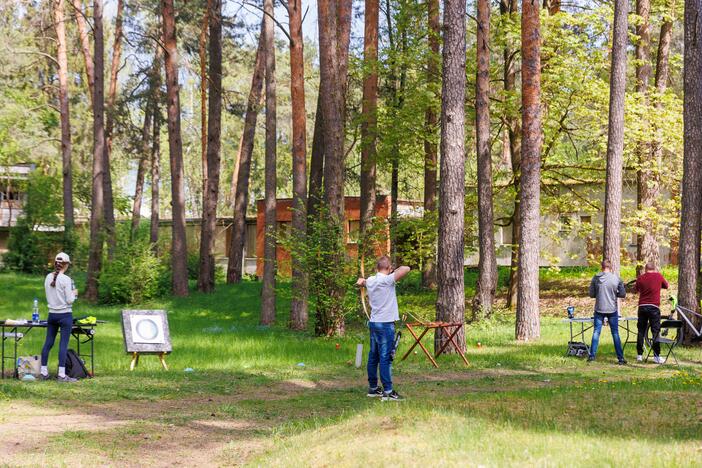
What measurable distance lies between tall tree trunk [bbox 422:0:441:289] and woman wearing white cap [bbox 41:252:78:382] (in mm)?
16172

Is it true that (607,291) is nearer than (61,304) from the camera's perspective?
No

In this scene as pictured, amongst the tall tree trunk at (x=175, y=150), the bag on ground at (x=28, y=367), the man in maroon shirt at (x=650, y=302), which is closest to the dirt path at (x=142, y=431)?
the bag on ground at (x=28, y=367)

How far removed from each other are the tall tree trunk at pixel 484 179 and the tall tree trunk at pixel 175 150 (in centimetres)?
1179

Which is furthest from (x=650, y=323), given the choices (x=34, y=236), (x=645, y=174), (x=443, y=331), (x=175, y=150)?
(x=34, y=236)

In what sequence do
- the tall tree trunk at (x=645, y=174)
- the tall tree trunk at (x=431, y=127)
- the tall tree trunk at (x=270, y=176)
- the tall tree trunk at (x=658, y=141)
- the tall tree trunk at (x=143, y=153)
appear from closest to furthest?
the tall tree trunk at (x=270, y=176) < the tall tree trunk at (x=658, y=141) < the tall tree trunk at (x=645, y=174) < the tall tree trunk at (x=431, y=127) < the tall tree trunk at (x=143, y=153)

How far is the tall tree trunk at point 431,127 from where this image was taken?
28.0 m

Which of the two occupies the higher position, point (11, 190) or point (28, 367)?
point (11, 190)

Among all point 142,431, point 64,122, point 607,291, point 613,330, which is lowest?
point 142,431

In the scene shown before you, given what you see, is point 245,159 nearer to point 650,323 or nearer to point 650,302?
point 650,302

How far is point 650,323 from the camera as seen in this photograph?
1664cm

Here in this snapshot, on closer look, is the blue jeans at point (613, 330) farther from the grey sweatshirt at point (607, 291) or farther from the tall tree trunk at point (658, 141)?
the tall tree trunk at point (658, 141)

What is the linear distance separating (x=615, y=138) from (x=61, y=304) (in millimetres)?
13875

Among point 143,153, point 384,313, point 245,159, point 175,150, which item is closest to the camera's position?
point 384,313

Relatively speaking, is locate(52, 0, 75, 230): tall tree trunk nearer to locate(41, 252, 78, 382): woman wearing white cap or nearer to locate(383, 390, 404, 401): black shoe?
locate(41, 252, 78, 382): woman wearing white cap
